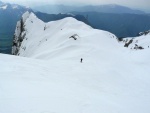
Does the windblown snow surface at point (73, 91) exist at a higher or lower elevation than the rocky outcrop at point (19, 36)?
lower

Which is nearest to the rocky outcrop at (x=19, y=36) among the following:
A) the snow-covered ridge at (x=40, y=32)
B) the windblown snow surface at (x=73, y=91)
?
the snow-covered ridge at (x=40, y=32)

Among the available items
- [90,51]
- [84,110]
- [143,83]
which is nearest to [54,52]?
[90,51]

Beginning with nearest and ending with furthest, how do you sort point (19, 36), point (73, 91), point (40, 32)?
point (73, 91)
point (40, 32)
point (19, 36)

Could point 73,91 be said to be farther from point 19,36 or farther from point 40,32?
point 19,36

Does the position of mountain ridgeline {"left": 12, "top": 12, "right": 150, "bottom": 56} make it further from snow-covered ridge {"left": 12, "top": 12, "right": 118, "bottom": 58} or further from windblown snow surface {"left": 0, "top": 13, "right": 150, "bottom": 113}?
windblown snow surface {"left": 0, "top": 13, "right": 150, "bottom": 113}

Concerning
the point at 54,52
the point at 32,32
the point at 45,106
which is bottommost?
the point at 45,106

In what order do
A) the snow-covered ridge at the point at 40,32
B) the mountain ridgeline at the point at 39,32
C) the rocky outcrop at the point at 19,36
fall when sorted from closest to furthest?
1. the snow-covered ridge at the point at 40,32
2. the mountain ridgeline at the point at 39,32
3. the rocky outcrop at the point at 19,36

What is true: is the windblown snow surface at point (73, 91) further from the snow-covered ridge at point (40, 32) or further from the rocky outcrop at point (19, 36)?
the rocky outcrop at point (19, 36)

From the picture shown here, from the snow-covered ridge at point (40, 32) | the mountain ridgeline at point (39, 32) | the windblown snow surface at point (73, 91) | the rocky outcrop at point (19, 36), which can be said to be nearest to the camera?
the windblown snow surface at point (73, 91)

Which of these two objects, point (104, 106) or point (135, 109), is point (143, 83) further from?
point (104, 106)

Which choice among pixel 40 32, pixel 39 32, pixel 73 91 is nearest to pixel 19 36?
pixel 39 32

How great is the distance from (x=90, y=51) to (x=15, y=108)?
33813 mm

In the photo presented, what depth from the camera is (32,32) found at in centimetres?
9400

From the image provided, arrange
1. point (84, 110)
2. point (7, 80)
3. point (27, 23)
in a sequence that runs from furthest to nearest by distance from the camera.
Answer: point (27, 23) < point (7, 80) < point (84, 110)
